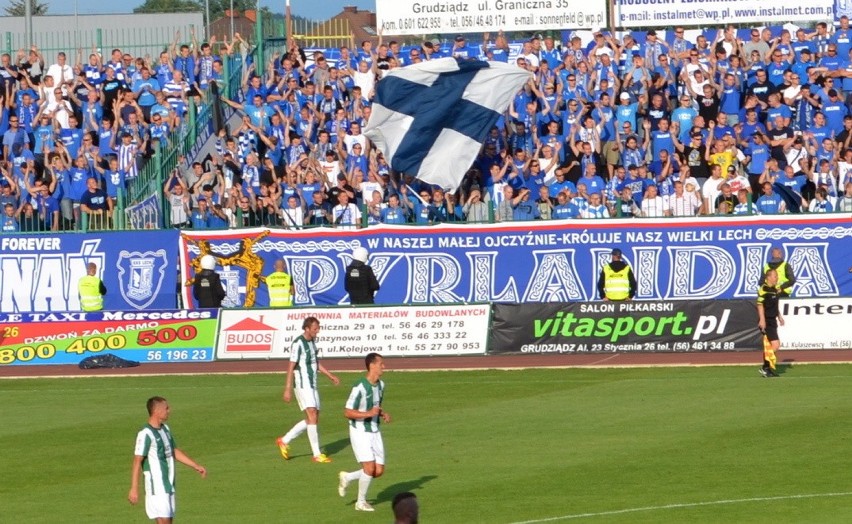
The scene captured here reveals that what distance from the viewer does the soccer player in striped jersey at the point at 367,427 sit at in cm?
1650

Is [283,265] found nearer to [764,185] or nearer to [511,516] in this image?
[764,185]

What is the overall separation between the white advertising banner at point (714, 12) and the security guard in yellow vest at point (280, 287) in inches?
511

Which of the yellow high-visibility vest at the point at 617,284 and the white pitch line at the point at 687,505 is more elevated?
the yellow high-visibility vest at the point at 617,284

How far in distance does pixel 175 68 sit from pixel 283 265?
9.69 m

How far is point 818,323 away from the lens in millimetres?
29844

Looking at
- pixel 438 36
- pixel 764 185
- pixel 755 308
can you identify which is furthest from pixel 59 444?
pixel 438 36

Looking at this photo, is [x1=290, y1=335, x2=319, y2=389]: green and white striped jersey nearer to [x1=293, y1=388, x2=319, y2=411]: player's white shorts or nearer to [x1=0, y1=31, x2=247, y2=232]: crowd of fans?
[x1=293, y1=388, x2=319, y2=411]: player's white shorts

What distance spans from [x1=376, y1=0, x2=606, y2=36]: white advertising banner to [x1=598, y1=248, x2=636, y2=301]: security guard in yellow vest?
456 inches

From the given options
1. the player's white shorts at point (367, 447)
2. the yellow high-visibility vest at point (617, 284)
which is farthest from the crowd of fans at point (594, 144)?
the player's white shorts at point (367, 447)

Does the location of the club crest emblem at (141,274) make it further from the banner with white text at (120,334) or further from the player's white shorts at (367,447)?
the player's white shorts at (367,447)

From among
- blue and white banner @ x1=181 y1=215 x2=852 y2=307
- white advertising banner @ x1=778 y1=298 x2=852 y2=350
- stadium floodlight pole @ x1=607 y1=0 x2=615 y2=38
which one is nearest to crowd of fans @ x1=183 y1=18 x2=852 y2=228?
blue and white banner @ x1=181 y1=215 x2=852 y2=307

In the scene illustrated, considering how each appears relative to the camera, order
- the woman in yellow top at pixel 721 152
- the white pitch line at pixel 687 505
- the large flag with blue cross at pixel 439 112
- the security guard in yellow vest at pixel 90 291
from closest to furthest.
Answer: the white pitch line at pixel 687 505
the woman in yellow top at pixel 721 152
the security guard in yellow vest at pixel 90 291
the large flag with blue cross at pixel 439 112

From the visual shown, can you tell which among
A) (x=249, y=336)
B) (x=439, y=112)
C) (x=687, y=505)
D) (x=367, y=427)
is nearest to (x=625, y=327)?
(x=249, y=336)

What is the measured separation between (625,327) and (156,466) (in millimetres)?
18127
